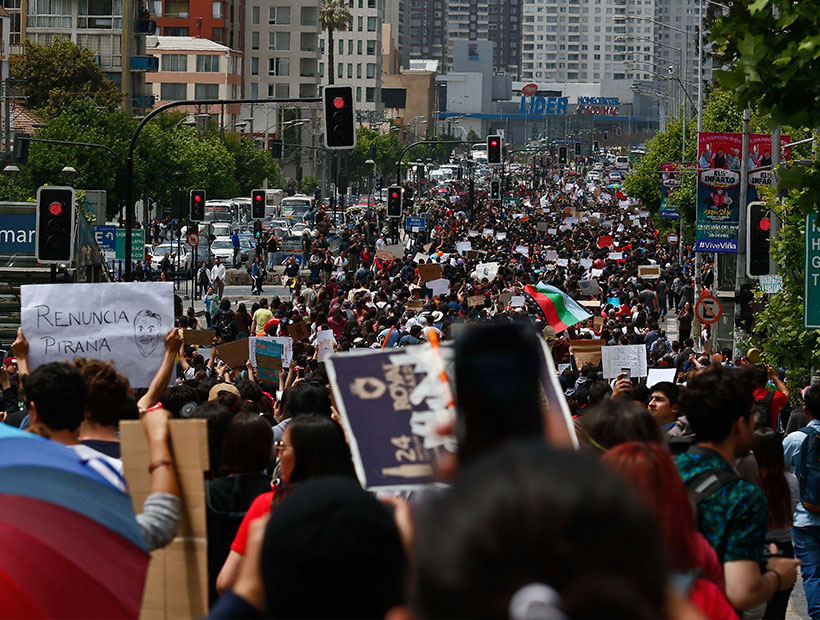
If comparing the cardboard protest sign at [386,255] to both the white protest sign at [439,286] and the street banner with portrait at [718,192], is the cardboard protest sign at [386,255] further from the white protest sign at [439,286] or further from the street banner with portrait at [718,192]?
the street banner with portrait at [718,192]

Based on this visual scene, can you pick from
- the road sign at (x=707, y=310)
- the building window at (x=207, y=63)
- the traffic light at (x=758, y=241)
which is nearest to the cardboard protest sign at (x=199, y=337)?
the road sign at (x=707, y=310)

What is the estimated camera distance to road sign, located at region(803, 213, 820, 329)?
13.3m

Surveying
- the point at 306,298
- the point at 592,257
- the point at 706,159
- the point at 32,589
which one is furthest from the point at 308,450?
the point at 592,257

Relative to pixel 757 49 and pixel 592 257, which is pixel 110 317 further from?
pixel 592 257

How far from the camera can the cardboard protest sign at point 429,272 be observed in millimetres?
31780

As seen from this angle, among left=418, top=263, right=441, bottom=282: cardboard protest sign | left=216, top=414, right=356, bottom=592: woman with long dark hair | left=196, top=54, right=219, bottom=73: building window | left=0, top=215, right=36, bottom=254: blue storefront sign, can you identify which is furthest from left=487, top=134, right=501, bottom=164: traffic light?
left=196, top=54, right=219, bottom=73: building window

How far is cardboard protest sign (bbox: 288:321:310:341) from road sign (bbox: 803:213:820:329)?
10600mm

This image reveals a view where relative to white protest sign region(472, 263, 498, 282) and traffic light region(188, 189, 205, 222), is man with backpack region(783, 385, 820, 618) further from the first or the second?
traffic light region(188, 189, 205, 222)

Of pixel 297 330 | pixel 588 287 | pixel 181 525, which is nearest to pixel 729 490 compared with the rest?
pixel 181 525

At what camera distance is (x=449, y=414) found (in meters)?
4.20

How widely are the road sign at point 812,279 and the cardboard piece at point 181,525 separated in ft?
31.3

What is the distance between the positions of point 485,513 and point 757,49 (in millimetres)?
6841

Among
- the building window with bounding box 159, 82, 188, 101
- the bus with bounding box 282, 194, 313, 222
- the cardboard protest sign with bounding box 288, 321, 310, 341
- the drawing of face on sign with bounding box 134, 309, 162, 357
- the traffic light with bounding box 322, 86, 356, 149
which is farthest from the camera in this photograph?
the building window with bounding box 159, 82, 188, 101

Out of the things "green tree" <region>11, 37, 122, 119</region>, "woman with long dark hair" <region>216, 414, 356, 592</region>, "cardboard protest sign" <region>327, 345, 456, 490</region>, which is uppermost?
"green tree" <region>11, 37, 122, 119</region>
